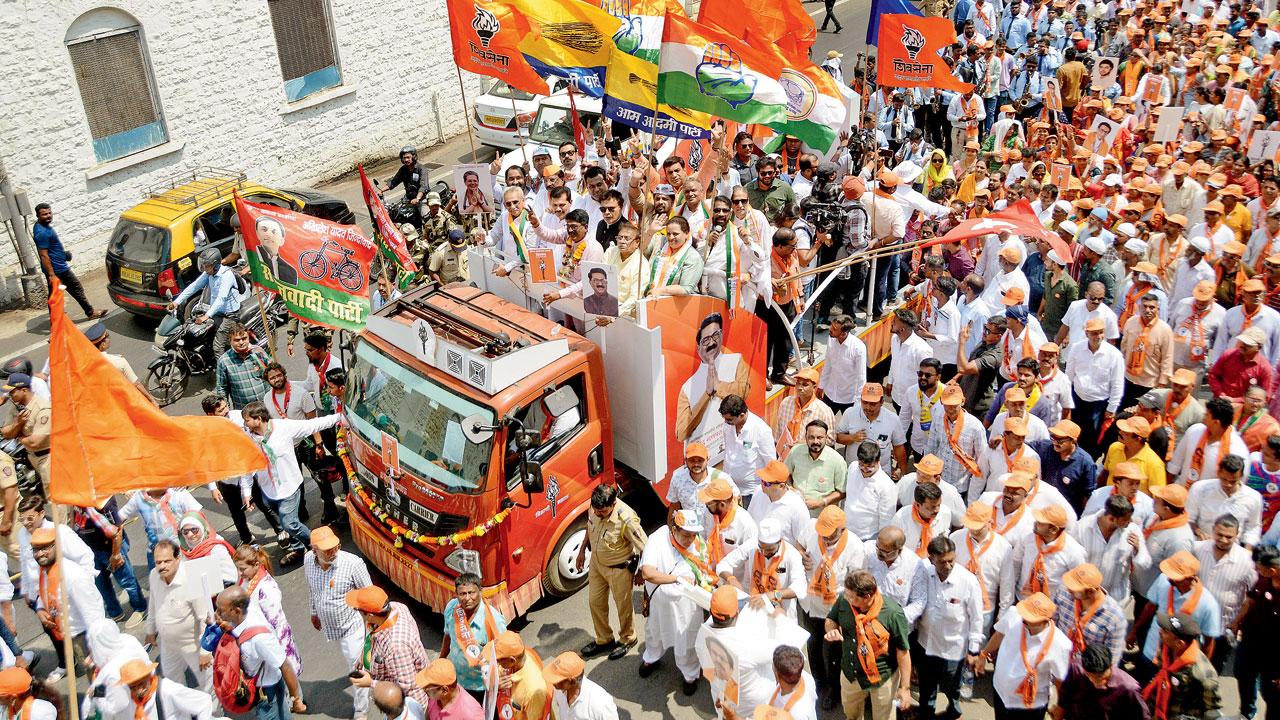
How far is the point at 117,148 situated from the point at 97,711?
41.2 feet

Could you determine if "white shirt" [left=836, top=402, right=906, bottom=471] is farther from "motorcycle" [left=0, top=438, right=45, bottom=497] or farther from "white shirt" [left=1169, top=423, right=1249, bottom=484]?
"motorcycle" [left=0, top=438, right=45, bottom=497]

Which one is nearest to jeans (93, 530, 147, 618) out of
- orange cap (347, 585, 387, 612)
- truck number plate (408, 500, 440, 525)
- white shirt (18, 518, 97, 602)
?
white shirt (18, 518, 97, 602)

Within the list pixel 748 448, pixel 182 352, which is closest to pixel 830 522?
pixel 748 448

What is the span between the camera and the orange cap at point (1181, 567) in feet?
21.1

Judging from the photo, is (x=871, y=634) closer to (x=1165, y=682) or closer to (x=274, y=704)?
(x=1165, y=682)

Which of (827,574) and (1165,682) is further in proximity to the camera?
(827,574)

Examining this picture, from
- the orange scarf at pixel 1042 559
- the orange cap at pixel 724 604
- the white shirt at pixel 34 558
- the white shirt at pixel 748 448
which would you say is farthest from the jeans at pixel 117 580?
the orange scarf at pixel 1042 559

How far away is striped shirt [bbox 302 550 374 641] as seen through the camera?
7352 millimetres

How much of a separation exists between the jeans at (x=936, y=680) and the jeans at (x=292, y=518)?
523 cm

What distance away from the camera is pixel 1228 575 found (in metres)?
6.87

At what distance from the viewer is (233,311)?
1262cm

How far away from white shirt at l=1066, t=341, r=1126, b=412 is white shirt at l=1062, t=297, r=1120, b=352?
8.4 inches

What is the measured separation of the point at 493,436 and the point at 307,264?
2.68 metres

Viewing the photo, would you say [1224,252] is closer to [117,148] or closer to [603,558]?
[603,558]
